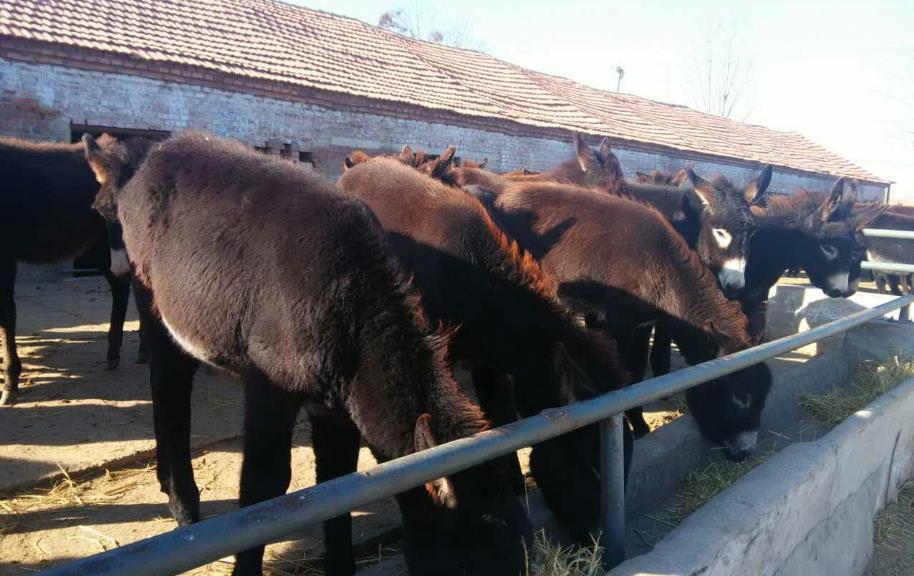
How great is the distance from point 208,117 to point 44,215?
5496 mm

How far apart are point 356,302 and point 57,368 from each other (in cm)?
501

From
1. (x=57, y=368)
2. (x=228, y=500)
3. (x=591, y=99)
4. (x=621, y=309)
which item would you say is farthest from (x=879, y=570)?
(x=591, y=99)

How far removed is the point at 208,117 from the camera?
11227 millimetres

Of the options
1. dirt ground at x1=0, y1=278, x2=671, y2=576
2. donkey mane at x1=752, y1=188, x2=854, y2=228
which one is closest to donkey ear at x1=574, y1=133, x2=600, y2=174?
donkey mane at x1=752, y1=188, x2=854, y2=228

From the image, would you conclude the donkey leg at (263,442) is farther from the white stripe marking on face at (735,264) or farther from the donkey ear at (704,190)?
the donkey ear at (704,190)

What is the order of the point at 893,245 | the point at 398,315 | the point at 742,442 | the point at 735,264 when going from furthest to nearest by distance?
1. the point at 893,245
2. the point at 735,264
3. the point at 742,442
4. the point at 398,315

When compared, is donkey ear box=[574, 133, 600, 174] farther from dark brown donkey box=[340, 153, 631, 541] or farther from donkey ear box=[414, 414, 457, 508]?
donkey ear box=[414, 414, 457, 508]

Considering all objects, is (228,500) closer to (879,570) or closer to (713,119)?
(879,570)

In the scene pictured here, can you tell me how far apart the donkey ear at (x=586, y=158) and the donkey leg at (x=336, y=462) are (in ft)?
17.6

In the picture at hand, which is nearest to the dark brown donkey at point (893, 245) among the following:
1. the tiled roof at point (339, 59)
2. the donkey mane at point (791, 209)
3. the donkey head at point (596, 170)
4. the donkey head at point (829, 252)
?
the donkey mane at point (791, 209)

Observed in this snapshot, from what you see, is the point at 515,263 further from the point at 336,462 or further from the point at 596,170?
the point at 596,170

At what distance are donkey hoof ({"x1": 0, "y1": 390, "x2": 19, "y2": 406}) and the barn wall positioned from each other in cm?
599

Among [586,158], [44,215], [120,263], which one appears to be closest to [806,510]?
[120,263]

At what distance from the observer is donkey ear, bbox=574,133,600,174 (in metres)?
7.71
